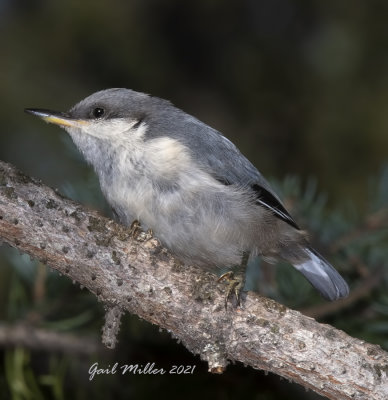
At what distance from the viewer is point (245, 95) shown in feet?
15.4

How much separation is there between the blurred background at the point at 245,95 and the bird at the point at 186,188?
0.59 feet

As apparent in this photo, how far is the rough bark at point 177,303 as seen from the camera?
2.20m

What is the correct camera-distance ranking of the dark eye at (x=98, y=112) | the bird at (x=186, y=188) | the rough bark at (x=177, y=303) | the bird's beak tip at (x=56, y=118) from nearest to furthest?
the rough bark at (x=177, y=303) → the bird at (x=186, y=188) → the bird's beak tip at (x=56, y=118) → the dark eye at (x=98, y=112)

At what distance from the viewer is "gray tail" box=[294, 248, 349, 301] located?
3.02m

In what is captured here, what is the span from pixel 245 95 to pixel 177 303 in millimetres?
2676

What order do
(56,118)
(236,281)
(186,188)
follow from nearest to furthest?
(236,281) < (186,188) < (56,118)

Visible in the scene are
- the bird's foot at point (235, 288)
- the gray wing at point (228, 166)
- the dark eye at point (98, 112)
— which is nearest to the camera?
the bird's foot at point (235, 288)

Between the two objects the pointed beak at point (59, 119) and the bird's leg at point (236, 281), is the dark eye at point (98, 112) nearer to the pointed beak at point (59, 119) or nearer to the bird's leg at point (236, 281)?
the pointed beak at point (59, 119)

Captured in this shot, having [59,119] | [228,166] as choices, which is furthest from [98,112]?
[228,166]

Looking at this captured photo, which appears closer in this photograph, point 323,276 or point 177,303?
point 177,303

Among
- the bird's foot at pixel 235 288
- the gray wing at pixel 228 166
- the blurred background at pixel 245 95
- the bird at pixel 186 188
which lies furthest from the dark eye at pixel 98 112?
the bird's foot at pixel 235 288

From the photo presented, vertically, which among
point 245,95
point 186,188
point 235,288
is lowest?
point 235,288

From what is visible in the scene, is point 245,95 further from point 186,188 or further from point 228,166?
point 186,188

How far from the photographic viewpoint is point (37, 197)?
227 cm
